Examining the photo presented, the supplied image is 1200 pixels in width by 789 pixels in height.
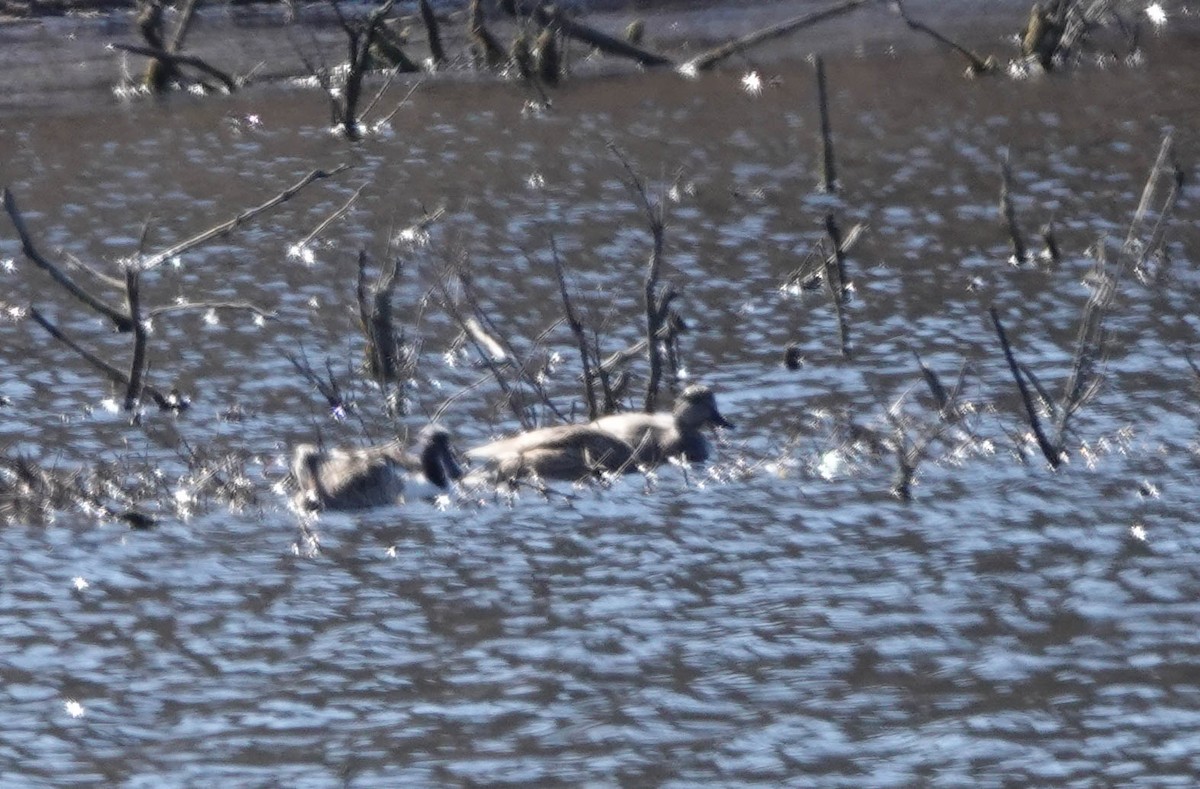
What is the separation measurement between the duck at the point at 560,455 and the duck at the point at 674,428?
12cm

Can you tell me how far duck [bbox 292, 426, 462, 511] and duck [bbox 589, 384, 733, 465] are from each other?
0.95m

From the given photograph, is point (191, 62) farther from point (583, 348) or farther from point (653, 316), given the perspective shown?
point (583, 348)

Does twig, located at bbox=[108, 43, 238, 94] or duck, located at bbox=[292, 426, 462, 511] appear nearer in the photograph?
duck, located at bbox=[292, 426, 462, 511]

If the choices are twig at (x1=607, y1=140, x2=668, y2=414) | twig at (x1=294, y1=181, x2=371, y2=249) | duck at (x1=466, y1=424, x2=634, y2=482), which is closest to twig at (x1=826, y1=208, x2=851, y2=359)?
twig at (x1=607, y1=140, x2=668, y2=414)

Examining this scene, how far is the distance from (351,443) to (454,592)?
2759mm

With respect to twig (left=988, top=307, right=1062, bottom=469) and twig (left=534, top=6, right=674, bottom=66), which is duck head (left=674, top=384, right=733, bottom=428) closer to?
twig (left=988, top=307, right=1062, bottom=469)

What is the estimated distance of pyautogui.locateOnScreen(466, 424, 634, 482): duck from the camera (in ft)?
37.6

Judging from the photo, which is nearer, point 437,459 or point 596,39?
point 437,459

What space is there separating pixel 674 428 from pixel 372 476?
5.64 ft

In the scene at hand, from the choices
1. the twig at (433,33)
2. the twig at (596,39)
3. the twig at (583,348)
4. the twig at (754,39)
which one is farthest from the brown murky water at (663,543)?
the twig at (433,33)

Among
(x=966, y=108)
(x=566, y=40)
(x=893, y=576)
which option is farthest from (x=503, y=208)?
(x=893, y=576)

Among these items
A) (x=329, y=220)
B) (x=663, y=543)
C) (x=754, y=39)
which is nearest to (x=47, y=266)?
(x=329, y=220)

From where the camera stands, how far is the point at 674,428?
475 inches

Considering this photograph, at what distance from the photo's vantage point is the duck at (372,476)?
11328 millimetres
